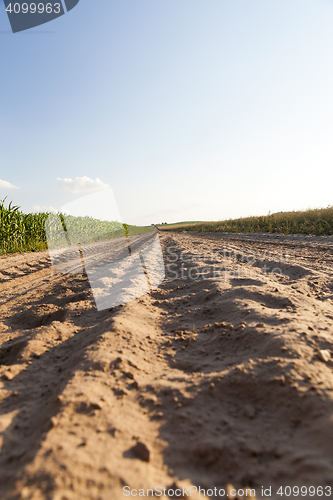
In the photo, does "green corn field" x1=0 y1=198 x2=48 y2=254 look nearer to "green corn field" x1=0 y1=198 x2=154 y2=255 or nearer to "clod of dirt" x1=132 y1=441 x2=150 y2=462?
"green corn field" x1=0 y1=198 x2=154 y2=255

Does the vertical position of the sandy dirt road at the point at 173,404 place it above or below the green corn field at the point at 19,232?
below

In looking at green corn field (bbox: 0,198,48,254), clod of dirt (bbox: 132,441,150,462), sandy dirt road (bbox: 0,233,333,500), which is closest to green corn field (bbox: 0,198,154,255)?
green corn field (bbox: 0,198,48,254)

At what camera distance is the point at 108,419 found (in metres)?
1.22

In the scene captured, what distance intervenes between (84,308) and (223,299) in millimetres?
1862

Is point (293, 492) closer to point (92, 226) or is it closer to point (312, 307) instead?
point (312, 307)

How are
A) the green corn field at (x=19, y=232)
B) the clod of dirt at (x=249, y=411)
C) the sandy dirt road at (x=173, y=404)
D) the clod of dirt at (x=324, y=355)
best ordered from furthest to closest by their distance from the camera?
1. the green corn field at (x=19, y=232)
2. the clod of dirt at (x=324, y=355)
3. the clod of dirt at (x=249, y=411)
4. the sandy dirt road at (x=173, y=404)

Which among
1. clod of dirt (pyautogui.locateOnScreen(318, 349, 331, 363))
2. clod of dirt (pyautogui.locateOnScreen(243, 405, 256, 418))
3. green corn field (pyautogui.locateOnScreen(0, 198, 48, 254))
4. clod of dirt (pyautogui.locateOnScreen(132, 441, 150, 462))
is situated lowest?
clod of dirt (pyautogui.locateOnScreen(243, 405, 256, 418))

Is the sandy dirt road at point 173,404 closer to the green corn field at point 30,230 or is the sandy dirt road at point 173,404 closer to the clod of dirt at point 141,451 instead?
the clod of dirt at point 141,451

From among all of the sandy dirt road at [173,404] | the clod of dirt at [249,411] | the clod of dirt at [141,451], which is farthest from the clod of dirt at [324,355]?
the clod of dirt at [141,451]

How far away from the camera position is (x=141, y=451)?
1.03m

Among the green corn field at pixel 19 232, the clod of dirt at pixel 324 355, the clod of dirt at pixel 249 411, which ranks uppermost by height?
the green corn field at pixel 19 232

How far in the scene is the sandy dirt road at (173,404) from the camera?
3.12 ft

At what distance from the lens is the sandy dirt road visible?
0.95 meters

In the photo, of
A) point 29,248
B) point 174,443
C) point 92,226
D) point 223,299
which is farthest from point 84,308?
point 92,226
